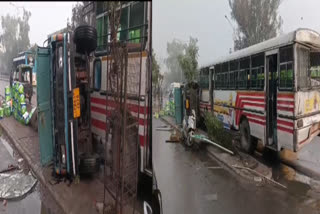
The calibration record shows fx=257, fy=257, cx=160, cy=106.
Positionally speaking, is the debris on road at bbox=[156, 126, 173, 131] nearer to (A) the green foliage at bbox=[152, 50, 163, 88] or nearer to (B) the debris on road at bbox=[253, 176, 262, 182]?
(A) the green foliage at bbox=[152, 50, 163, 88]

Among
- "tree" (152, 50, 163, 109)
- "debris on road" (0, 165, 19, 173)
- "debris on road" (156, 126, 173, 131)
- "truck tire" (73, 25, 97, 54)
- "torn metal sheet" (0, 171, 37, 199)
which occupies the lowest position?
"torn metal sheet" (0, 171, 37, 199)

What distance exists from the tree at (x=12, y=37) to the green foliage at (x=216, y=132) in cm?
76

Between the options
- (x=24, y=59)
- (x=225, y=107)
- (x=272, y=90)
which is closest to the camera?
(x=272, y=90)

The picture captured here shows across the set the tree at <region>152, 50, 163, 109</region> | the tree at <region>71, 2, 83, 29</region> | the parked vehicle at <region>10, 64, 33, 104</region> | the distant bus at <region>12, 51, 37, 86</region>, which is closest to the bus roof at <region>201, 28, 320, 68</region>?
the tree at <region>152, 50, 163, 109</region>

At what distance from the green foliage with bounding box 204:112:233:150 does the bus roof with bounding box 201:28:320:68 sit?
23cm

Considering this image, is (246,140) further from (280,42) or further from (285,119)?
(280,42)

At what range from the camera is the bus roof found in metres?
0.96

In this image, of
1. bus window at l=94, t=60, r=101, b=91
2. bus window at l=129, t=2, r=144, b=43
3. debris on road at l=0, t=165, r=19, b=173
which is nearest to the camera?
bus window at l=129, t=2, r=144, b=43

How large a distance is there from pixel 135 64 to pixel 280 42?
0.57m

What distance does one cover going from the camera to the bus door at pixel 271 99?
3.20 ft

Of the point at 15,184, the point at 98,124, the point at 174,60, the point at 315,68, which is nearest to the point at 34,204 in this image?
the point at 15,184

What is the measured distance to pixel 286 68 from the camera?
96 centimetres

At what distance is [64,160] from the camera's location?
1608mm

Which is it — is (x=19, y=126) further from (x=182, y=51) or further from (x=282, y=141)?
(x=282, y=141)
